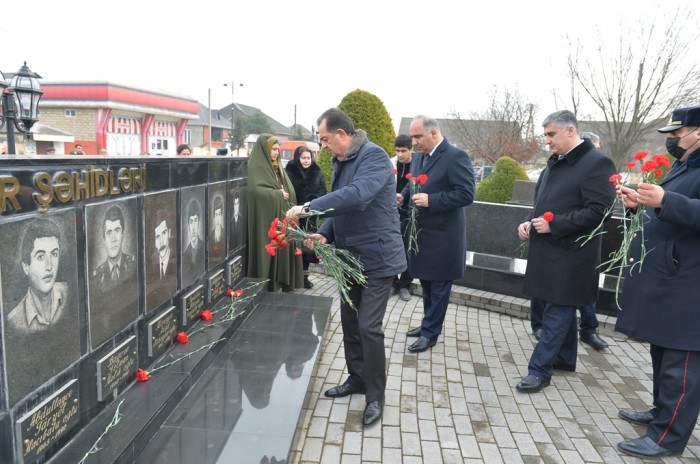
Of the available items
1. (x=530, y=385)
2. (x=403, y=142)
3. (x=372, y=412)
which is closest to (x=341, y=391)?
(x=372, y=412)

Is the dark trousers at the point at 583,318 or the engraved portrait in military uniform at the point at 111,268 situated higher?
the engraved portrait in military uniform at the point at 111,268

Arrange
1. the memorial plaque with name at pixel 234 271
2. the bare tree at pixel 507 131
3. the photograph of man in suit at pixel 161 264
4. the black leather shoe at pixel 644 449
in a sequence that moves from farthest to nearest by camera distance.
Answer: the bare tree at pixel 507 131 < the memorial plaque with name at pixel 234 271 < the photograph of man in suit at pixel 161 264 < the black leather shoe at pixel 644 449

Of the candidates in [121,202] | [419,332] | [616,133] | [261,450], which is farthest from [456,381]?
[616,133]

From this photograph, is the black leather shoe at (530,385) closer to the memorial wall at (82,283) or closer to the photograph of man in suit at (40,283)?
the memorial wall at (82,283)

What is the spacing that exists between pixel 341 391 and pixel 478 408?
3.29ft

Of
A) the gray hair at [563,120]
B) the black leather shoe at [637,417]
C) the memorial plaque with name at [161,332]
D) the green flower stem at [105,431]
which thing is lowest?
the black leather shoe at [637,417]

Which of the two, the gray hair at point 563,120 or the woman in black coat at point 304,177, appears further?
the woman in black coat at point 304,177

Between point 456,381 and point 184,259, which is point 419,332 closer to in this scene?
point 456,381

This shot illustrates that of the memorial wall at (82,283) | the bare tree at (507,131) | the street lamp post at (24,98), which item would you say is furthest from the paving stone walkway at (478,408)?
the bare tree at (507,131)

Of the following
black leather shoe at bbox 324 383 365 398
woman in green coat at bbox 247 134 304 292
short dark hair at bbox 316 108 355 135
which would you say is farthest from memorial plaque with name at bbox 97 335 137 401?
woman in green coat at bbox 247 134 304 292

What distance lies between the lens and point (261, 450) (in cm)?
275

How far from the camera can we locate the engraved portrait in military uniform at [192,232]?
4.05m

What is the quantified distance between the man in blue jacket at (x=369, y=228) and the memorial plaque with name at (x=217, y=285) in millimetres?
1690

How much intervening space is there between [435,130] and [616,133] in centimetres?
1434
